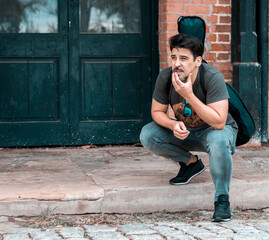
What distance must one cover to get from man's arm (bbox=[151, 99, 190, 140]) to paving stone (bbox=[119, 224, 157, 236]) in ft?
2.22

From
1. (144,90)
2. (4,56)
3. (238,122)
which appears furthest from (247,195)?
(4,56)

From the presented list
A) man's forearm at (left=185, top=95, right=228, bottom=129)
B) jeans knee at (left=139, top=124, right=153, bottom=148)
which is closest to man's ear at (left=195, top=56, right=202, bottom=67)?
man's forearm at (left=185, top=95, right=228, bottom=129)

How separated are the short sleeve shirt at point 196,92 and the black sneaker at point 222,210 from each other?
598 mm

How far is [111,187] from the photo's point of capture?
4.51 meters

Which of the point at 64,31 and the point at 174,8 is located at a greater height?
the point at 174,8

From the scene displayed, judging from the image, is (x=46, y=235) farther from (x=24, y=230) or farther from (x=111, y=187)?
(x=111, y=187)

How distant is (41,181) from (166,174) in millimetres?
1025

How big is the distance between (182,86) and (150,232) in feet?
3.22

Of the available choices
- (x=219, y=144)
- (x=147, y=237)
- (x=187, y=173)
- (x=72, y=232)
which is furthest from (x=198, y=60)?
(x=72, y=232)

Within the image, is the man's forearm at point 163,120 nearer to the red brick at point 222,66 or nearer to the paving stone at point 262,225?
the paving stone at point 262,225

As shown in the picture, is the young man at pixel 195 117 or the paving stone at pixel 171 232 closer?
the paving stone at pixel 171 232

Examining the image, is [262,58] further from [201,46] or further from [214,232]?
[214,232]

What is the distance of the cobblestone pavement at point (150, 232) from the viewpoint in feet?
12.4

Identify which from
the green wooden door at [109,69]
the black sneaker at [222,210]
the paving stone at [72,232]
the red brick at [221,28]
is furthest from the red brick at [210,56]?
the paving stone at [72,232]
